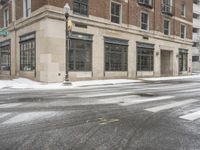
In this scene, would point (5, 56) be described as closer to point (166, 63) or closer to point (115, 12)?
point (115, 12)

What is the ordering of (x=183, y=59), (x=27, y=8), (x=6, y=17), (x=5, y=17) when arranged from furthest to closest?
(x=183, y=59) < (x=5, y=17) < (x=6, y=17) < (x=27, y=8)

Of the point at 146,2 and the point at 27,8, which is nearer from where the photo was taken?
the point at 27,8

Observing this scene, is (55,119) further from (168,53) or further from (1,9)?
(168,53)

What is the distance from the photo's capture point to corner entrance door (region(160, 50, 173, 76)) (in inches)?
1404

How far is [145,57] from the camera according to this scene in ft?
100

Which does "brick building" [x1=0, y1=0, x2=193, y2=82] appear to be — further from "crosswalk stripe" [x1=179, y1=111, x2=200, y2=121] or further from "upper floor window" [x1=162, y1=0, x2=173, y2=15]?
"crosswalk stripe" [x1=179, y1=111, x2=200, y2=121]

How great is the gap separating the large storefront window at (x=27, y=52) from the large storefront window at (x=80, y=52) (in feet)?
10.9

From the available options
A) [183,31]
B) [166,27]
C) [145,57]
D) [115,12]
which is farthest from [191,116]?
[183,31]

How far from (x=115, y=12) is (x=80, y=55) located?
6.64m

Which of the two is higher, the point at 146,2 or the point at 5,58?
the point at 146,2

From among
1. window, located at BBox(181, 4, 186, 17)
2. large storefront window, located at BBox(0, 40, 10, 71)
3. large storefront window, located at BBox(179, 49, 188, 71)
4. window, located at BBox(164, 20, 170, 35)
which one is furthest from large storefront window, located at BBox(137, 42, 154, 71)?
large storefront window, located at BBox(0, 40, 10, 71)

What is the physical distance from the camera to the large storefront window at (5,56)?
28406 mm

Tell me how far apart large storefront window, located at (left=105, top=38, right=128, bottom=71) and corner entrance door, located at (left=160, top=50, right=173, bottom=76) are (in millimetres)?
9614

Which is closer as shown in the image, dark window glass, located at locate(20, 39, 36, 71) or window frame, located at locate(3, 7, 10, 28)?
dark window glass, located at locate(20, 39, 36, 71)
